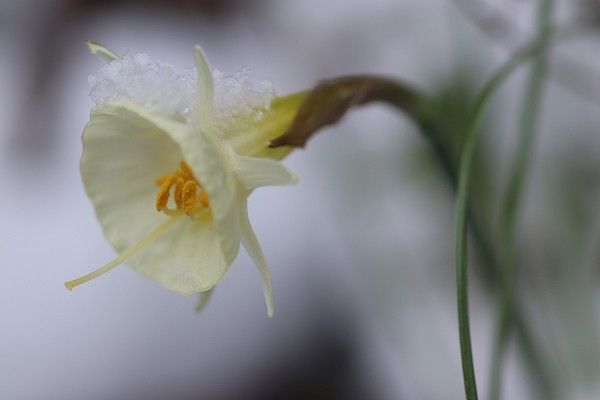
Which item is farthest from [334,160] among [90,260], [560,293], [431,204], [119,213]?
[119,213]

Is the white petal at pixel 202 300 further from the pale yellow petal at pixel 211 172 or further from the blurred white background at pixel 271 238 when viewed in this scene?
the blurred white background at pixel 271 238

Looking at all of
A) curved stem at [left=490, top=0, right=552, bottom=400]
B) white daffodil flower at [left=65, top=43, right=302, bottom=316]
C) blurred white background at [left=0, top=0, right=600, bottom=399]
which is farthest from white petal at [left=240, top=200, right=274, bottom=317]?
blurred white background at [left=0, top=0, right=600, bottom=399]

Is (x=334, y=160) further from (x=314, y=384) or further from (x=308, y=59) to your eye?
(x=314, y=384)

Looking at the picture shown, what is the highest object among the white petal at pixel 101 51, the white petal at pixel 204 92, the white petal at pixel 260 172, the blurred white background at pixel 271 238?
the white petal at pixel 101 51

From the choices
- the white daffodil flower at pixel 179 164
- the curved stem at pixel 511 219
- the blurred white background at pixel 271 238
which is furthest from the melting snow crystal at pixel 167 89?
the blurred white background at pixel 271 238

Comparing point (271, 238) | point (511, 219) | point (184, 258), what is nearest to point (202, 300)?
point (184, 258)

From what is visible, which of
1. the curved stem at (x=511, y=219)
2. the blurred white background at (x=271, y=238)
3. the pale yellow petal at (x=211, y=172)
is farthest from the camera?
the blurred white background at (x=271, y=238)

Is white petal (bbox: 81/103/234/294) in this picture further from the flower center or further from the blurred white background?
the blurred white background
